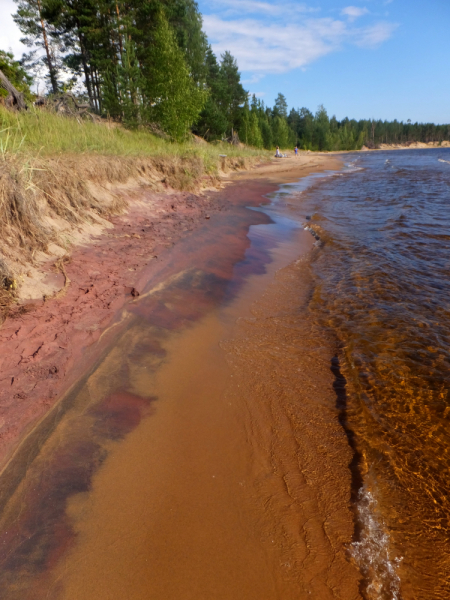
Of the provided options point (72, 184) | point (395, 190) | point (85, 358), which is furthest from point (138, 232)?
point (395, 190)

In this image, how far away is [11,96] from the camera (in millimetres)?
10453

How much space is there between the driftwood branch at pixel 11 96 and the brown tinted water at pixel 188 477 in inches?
398

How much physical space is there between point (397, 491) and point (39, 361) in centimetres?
287

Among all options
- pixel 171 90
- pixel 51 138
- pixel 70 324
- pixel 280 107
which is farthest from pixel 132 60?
pixel 280 107

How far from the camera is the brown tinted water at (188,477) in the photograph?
1785mm

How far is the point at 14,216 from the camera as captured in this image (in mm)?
4340

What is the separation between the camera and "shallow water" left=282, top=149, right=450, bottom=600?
6.19 ft

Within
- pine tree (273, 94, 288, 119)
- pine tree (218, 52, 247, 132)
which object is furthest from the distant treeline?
pine tree (273, 94, 288, 119)

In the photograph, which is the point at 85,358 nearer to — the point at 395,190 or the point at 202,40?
the point at 395,190

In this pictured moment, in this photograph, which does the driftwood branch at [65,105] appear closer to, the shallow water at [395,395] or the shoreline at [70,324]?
the shoreline at [70,324]

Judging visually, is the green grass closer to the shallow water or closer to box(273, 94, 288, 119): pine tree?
the shallow water

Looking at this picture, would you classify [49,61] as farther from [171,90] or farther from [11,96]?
[11,96]

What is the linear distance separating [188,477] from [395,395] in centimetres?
196

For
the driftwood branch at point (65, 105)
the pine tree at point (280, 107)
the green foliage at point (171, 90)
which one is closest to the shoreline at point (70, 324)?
the driftwood branch at point (65, 105)
